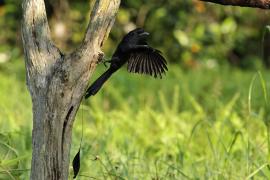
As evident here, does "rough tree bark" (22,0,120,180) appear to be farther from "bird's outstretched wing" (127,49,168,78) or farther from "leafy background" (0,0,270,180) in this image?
"leafy background" (0,0,270,180)

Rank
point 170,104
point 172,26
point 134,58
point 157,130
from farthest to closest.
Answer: point 172,26 < point 170,104 < point 157,130 < point 134,58

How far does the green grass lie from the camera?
10.3 feet

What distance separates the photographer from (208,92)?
6.32 metres

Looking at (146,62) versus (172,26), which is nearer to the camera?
(146,62)

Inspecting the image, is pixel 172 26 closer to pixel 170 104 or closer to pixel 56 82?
pixel 170 104

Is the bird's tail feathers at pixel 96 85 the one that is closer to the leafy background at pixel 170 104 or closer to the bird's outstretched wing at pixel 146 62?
the bird's outstretched wing at pixel 146 62

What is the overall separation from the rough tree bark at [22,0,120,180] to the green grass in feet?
1.83

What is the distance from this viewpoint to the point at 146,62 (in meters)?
2.17

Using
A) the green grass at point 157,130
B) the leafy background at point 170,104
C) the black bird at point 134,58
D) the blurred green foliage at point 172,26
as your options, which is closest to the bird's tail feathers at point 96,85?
the black bird at point 134,58

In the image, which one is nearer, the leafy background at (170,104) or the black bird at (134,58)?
the black bird at (134,58)

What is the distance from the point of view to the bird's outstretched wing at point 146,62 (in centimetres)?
215

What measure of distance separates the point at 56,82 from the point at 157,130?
2813 mm

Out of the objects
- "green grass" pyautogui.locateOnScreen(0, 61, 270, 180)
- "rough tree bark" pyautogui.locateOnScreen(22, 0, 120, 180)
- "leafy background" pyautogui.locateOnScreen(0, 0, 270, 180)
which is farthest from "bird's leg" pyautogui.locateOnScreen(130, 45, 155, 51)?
"green grass" pyautogui.locateOnScreen(0, 61, 270, 180)

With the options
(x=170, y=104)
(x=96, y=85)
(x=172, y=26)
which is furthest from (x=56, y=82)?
(x=172, y=26)
